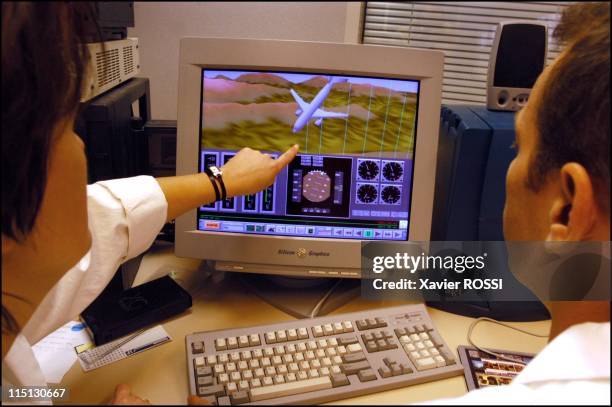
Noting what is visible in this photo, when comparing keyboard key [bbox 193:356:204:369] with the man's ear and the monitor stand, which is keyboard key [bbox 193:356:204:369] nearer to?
the monitor stand

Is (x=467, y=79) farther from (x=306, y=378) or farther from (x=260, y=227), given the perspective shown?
(x=306, y=378)

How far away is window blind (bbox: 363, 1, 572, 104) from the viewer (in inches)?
80.0

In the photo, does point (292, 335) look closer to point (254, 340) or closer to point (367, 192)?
point (254, 340)

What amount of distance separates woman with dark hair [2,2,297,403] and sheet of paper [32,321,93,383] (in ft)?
0.27

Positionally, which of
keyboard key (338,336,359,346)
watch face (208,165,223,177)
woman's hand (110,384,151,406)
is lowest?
woman's hand (110,384,151,406)

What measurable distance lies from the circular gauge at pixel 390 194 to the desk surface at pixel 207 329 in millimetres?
215

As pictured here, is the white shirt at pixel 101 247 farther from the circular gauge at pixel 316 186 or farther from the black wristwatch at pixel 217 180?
the circular gauge at pixel 316 186

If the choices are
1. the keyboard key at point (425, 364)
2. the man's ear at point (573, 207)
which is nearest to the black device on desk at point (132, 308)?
the keyboard key at point (425, 364)

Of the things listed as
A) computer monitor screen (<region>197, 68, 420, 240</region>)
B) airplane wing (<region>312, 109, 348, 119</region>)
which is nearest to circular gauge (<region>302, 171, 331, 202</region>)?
computer monitor screen (<region>197, 68, 420, 240</region>)

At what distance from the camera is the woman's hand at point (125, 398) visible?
0.74m

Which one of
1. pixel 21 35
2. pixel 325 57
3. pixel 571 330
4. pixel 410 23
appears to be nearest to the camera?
pixel 21 35

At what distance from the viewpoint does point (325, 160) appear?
999 mm

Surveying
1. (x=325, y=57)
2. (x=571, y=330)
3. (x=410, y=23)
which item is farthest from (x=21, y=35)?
(x=410, y=23)

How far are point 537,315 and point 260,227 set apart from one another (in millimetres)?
594
